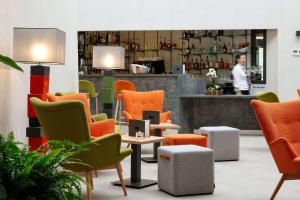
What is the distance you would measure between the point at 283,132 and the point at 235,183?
1086mm

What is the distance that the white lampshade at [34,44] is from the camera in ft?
17.9

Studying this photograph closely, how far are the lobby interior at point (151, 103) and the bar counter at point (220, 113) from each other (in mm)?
23

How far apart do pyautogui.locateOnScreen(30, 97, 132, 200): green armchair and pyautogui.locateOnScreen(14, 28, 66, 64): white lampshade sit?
713 millimetres

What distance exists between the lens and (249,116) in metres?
11.6

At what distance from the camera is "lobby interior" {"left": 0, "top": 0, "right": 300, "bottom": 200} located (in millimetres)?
4832

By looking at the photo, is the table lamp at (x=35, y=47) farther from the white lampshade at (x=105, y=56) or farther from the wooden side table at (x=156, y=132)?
the white lampshade at (x=105, y=56)

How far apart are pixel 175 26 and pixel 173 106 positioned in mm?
2596

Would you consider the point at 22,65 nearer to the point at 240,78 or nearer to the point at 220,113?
the point at 220,113

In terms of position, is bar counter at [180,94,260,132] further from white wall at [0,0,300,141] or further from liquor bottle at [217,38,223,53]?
liquor bottle at [217,38,223,53]

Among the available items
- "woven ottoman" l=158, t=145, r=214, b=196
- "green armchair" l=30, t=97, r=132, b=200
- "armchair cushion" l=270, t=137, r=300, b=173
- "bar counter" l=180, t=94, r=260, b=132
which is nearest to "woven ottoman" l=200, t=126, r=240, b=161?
"woven ottoman" l=158, t=145, r=214, b=196

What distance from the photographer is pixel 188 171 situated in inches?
209

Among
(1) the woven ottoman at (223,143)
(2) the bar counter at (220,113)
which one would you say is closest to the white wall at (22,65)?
(1) the woven ottoman at (223,143)


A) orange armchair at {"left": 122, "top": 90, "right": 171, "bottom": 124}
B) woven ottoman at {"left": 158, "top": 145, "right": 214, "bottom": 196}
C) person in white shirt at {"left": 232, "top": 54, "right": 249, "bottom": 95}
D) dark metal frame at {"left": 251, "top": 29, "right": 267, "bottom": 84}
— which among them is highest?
dark metal frame at {"left": 251, "top": 29, "right": 267, "bottom": 84}

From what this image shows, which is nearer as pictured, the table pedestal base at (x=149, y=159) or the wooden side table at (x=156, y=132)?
the wooden side table at (x=156, y=132)
